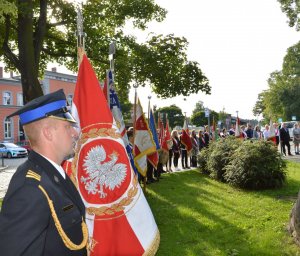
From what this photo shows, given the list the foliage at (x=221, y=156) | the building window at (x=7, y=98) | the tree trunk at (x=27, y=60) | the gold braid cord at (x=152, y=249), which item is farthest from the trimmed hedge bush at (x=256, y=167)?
the building window at (x=7, y=98)

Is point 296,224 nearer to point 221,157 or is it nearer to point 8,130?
point 221,157

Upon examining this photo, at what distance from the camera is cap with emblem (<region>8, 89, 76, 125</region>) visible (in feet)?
7.68

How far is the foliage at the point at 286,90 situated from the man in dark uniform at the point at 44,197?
65.0 metres

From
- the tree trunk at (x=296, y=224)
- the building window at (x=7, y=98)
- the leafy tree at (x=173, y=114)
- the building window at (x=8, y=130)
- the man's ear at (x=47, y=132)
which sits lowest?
the tree trunk at (x=296, y=224)

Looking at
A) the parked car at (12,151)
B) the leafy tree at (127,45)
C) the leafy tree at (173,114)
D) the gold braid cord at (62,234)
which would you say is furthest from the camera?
the leafy tree at (173,114)

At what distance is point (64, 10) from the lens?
13.4 meters

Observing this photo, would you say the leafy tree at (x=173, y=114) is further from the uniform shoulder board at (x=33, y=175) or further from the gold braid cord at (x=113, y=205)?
the uniform shoulder board at (x=33, y=175)

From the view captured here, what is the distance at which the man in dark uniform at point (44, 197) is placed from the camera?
1979mm

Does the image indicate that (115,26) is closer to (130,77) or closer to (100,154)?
(130,77)

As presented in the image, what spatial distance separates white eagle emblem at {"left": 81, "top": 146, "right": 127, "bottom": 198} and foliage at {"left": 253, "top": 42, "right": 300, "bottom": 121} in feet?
208

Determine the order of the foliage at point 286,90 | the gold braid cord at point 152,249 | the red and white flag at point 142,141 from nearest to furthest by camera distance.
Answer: the gold braid cord at point 152,249 → the red and white flag at point 142,141 → the foliage at point 286,90

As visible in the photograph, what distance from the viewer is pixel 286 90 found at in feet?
214

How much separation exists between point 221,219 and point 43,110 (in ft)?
22.9

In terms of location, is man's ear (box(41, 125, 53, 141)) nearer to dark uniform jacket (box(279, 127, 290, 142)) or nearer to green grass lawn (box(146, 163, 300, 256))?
green grass lawn (box(146, 163, 300, 256))
